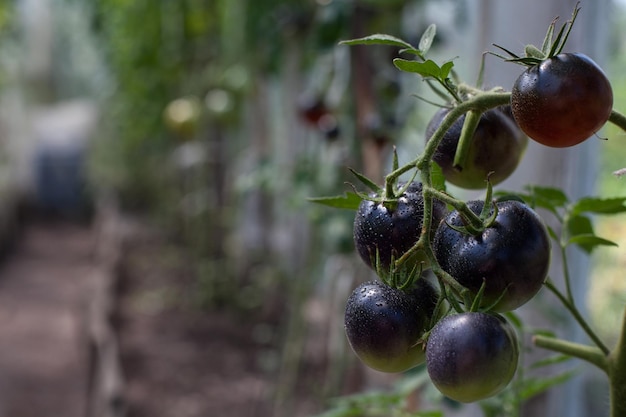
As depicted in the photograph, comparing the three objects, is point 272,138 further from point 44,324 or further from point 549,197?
point 549,197

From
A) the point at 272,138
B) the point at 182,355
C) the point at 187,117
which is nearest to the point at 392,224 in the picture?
the point at 182,355

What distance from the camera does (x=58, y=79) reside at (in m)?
10.0

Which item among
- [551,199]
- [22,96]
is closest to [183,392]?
[551,199]

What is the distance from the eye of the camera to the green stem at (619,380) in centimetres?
46

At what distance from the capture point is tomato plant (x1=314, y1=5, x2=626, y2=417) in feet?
1.30

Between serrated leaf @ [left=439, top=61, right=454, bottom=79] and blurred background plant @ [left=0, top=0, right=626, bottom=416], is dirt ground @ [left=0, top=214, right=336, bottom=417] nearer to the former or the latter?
blurred background plant @ [left=0, top=0, right=626, bottom=416]

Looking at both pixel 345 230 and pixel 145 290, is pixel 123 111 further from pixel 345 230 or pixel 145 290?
pixel 345 230

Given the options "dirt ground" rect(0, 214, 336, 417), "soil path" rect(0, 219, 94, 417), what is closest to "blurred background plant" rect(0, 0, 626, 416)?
"dirt ground" rect(0, 214, 336, 417)

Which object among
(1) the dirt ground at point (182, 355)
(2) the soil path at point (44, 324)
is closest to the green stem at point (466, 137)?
(1) the dirt ground at point (182, 355)

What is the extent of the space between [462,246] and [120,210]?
645 cm

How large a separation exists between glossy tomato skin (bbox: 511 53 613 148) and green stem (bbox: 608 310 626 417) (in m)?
0.15

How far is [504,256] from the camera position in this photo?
41cm

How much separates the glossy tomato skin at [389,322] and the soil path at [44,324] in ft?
8.50

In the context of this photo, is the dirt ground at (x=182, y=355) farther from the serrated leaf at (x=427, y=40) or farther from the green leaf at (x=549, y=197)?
the serrated leaf at (x=427, y=40)
